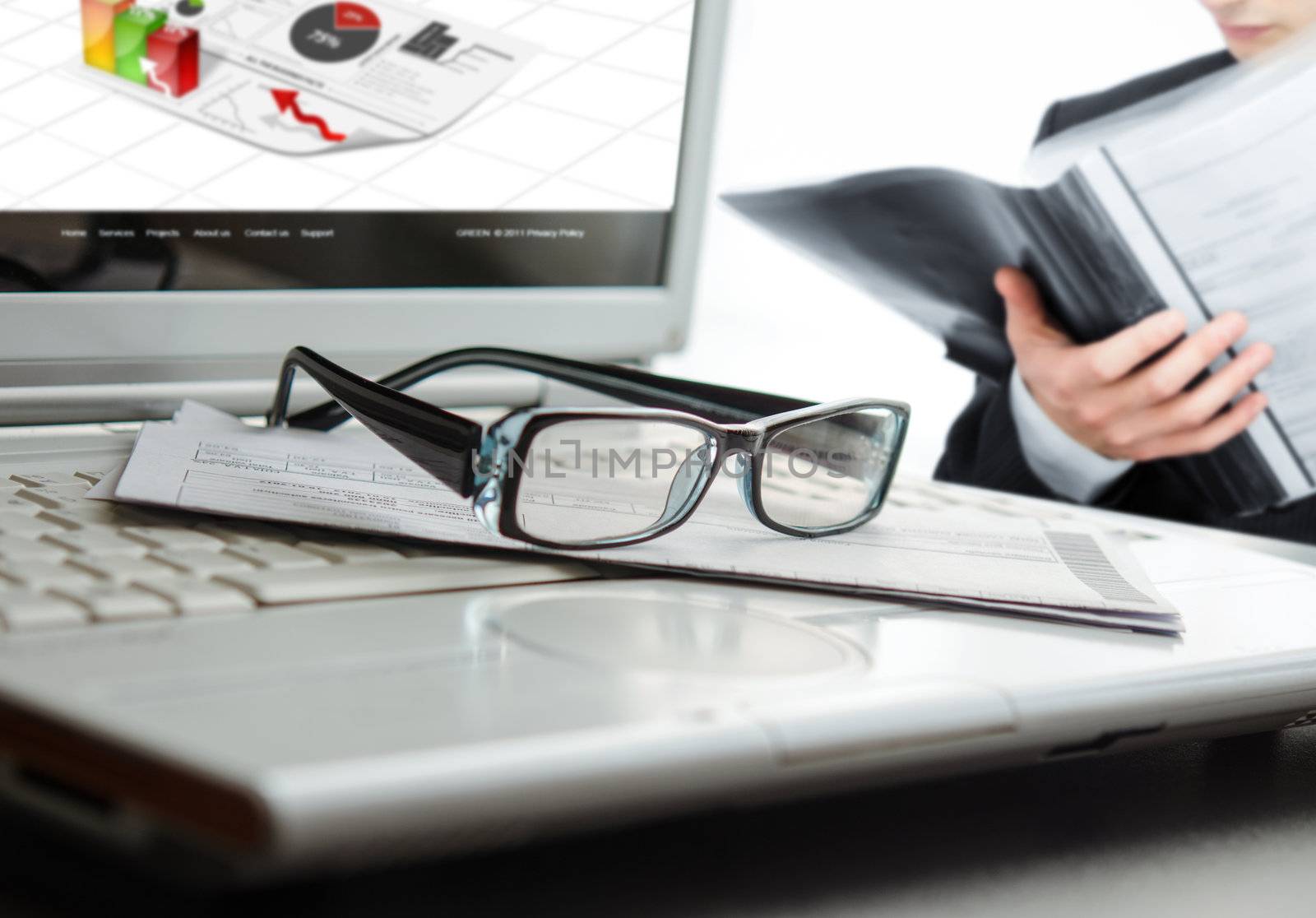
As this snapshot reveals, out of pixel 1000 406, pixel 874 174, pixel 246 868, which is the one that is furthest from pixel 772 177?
pixel 246 868

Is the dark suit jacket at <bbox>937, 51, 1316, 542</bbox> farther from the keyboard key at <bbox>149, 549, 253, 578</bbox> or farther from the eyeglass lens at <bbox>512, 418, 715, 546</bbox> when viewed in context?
the keyboard key at <bbox>149, 549, 253, 578</bbox>

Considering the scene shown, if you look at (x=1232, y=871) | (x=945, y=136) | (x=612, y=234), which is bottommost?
(x=1232, y=871)

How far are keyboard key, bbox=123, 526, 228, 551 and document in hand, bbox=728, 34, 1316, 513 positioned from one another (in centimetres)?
42

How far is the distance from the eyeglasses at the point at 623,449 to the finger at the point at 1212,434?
375 mm

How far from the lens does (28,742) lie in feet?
0.87

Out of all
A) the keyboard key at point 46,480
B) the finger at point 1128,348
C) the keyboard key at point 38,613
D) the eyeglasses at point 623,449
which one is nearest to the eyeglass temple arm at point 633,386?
the eyeglasses at point 623,449

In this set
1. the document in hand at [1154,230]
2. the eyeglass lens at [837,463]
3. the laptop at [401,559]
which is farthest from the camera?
the document in hand at [1154,230]

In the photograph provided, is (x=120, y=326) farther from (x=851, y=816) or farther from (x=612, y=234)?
(x=851, y=816)

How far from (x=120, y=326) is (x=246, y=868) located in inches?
15.4

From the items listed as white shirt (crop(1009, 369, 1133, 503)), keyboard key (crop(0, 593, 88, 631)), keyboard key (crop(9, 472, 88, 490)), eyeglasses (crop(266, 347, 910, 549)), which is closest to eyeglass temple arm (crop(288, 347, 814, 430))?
eyeglasses (crop(266, 347, 910, 549))

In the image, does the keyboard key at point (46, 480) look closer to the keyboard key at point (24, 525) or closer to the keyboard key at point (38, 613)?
the keyboard key at point (24, 525)

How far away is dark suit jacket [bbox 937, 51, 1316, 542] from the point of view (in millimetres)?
854

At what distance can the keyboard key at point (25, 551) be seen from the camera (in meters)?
0.35

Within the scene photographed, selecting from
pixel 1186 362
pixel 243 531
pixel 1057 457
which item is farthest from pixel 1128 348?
pixel 243 531
